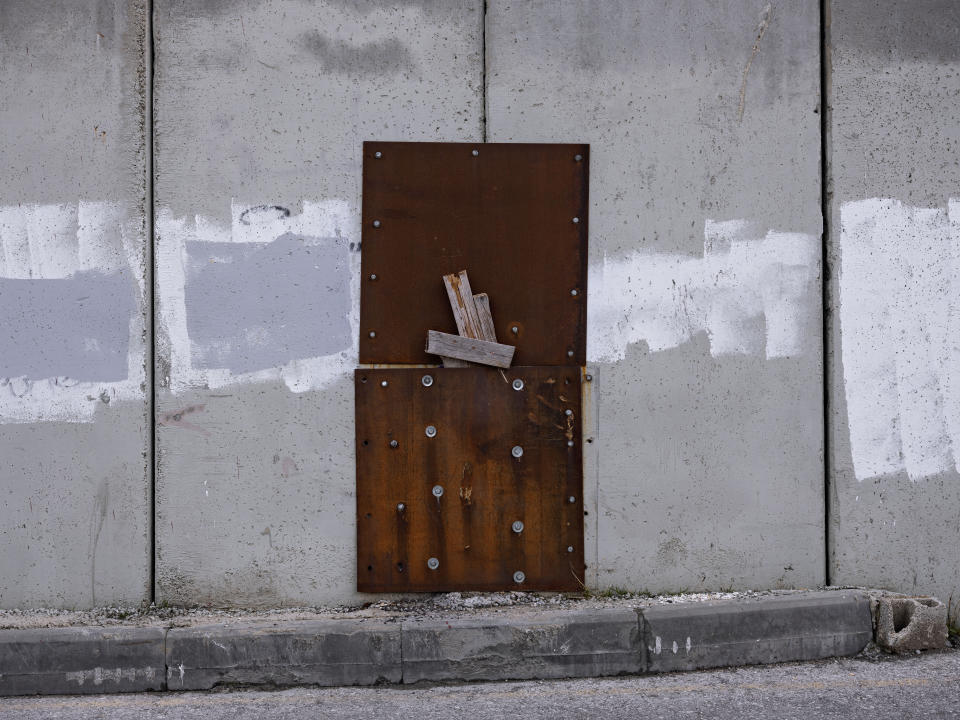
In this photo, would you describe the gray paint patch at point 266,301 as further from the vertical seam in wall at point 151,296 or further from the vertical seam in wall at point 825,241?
the vertical seam in wall at point 825,241

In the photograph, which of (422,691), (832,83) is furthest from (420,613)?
(832,83)

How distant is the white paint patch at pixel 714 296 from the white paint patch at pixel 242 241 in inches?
53.6

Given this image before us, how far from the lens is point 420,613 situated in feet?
16.3

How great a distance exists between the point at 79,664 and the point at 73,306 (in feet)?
6.07

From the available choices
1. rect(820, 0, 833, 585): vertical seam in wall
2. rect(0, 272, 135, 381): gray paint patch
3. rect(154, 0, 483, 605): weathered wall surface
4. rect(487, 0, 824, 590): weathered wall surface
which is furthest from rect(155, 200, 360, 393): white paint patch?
rect(820, 0, 833, 585): vertical seam in wall

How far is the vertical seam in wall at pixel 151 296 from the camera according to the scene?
5.06 meters

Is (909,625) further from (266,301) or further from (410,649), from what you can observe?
(266,301)

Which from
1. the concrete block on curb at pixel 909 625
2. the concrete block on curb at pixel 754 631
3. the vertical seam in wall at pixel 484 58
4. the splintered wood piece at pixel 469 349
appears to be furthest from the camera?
the vertical seam in wall at pixel 484 58

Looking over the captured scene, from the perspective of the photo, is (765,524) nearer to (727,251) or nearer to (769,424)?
(769,424)

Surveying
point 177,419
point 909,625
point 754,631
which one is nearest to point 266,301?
point 177,419

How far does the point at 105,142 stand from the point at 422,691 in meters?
3.31

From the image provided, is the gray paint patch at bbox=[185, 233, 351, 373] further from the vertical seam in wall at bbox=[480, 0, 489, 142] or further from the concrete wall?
the vertical seam in wall at bbox=[480, 0, 489, 142]

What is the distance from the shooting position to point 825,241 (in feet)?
17.2

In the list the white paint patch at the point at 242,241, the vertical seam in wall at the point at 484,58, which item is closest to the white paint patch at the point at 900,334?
the vertical seam in wall at the point at 484,58
